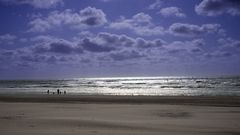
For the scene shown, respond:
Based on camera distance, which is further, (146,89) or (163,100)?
(146,89)

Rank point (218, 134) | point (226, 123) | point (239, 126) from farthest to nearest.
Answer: point (226, 123)
point (239, 126)
point (218, 134)

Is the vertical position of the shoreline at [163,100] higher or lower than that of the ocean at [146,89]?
lower

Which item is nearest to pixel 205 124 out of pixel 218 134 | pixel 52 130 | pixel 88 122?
pixel 218 134

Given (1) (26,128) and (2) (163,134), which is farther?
(1) (26,128)

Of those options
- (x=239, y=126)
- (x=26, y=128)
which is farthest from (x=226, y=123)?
(x=26, y=128)

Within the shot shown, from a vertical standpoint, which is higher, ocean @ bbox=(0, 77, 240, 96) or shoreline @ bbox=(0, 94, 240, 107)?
ocean @ bbox=(0, 77, 240, 96)

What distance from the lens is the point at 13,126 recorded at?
11.4 m

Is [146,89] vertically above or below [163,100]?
above

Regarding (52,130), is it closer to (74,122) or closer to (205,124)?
(74,122)

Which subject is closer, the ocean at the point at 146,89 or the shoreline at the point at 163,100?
the shoreline at the point at 163,100

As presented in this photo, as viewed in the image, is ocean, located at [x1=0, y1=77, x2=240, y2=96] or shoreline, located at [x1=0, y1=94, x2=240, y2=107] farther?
ocean, located at [x1=0, y1=77, x2=240, y2=96]

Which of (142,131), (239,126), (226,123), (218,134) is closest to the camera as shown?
(218,134)

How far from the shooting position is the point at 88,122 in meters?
12.5

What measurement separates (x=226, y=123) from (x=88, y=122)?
5903 millimetres
